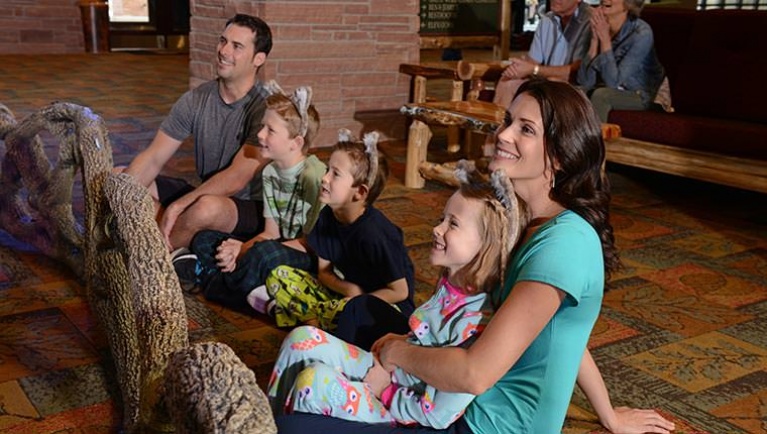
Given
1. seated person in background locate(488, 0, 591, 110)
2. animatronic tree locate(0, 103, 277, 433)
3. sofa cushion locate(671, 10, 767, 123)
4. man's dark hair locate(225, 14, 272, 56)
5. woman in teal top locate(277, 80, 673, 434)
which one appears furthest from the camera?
seated person in background locate(488, 0, 591, 110)

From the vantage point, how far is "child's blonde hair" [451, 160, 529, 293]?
1.69 meters

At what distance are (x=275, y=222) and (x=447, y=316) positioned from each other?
5.33 feet

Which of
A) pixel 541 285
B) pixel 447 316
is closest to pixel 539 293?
pixel 541 285

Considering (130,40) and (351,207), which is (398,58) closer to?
(351,207)

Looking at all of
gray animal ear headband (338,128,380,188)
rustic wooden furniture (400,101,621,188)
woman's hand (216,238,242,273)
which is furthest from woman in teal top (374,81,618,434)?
rustic wooden furniture (400,101,621,188)

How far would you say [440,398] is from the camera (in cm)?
166

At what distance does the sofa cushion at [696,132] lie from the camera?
14.9ft

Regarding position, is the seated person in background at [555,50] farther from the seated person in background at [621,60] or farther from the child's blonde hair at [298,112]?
the child's blonde hair at [298,112]

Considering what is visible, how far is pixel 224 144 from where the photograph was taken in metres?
3.51

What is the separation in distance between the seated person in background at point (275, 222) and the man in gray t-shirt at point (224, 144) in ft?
0.31

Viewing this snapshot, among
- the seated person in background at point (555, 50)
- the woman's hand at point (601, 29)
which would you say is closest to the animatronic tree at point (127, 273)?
the seated person in background at point (555, 50)

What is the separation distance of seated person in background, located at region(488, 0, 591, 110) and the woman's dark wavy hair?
374 centimetres

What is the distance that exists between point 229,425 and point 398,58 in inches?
232

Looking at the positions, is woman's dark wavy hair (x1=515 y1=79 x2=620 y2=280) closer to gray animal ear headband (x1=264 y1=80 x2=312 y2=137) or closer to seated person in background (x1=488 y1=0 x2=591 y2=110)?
gray animal ear headband (x1=264 y1=80 x2=312 y2=137)
